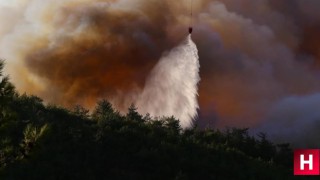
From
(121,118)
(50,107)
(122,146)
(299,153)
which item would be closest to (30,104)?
(50,107)

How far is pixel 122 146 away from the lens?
69.7m

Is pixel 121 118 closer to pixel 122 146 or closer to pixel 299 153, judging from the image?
pixel 122 146

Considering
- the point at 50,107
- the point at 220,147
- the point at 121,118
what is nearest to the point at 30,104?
the point at 50,107

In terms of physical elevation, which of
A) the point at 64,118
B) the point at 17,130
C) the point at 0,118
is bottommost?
the point at 0,118

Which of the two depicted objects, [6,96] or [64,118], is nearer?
[6,96]

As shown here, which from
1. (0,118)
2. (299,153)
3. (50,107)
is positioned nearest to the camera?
(0,118)

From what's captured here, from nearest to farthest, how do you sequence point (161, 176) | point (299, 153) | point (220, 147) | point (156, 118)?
point (299, 153) → point (161, 176) → point (220, 147) → point (156, 118)

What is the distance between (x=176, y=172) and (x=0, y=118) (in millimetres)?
40828

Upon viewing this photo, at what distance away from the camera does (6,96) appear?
2442 centimetres

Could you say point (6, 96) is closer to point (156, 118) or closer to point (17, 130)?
point (17, 130)

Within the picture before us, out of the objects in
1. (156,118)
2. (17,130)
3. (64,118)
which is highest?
(156,118)

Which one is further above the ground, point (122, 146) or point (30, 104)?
point (30, 104)

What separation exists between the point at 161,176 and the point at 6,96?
39.1 m

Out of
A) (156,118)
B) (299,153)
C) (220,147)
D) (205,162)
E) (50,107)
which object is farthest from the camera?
(156,118)
